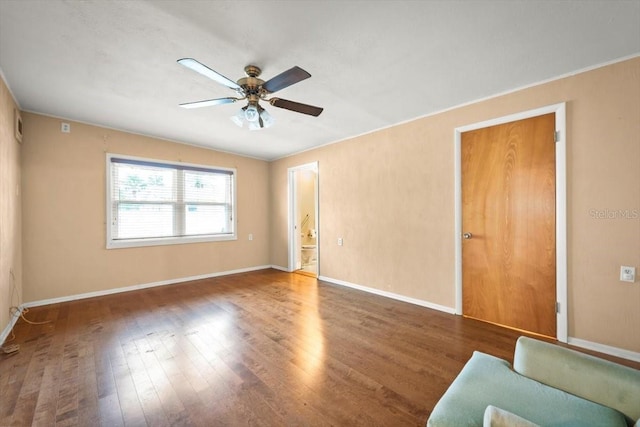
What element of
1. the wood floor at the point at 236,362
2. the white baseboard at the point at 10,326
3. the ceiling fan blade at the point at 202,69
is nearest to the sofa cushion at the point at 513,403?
the wood floor at the point at 236,362

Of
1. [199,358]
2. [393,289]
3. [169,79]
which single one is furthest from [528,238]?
[169,79]

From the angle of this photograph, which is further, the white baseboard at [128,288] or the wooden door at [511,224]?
the white baseboard at [128,288]

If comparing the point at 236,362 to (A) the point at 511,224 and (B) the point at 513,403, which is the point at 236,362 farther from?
(A) the point at 511,224

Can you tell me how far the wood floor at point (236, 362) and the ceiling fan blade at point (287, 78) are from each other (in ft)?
7.09

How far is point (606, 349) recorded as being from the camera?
2141mm

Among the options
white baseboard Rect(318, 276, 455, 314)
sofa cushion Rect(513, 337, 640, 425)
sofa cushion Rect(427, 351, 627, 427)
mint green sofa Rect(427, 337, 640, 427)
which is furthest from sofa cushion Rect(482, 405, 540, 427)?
white baseboard Rect(318, 276, 455, 314)

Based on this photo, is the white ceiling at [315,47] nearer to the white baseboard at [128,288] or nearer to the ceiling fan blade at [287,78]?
the ceiling fan blade at [287,78]

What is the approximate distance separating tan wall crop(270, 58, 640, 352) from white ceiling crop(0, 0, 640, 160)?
28 cm

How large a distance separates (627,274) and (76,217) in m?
6.07

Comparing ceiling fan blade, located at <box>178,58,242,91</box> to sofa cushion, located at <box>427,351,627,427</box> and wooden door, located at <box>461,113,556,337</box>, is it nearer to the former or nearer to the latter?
sofa cushion, located at <box>427,351,627,427</box>

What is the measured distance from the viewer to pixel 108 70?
2234 mm

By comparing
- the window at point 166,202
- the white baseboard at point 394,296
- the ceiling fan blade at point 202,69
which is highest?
the ceiling fan blade at point 202,69

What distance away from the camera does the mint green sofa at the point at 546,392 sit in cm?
99

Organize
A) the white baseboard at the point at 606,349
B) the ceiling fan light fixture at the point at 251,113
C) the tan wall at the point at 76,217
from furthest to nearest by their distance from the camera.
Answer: the tan wall at the point at 76,217, the ceiling fan light fixture at the point at 251,113, the white baseboard at the point at 606,349
